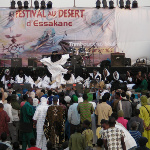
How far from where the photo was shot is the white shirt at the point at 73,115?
11.2 m

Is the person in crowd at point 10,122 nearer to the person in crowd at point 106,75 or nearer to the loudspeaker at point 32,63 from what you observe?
the person in crowd at point 106,75

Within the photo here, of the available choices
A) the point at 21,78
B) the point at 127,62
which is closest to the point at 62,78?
the point at 21,78

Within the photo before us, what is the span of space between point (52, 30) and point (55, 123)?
14.2 meters

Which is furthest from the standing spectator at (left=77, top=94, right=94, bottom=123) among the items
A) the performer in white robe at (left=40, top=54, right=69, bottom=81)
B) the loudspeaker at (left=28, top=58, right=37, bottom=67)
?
the loudspeaker at (left=28, top=58, right=37, bottom=67)

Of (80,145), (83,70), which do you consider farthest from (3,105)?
(83,70)

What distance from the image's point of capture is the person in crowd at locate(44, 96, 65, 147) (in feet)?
34.8

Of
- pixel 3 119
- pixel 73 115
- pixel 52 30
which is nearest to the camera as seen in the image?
pixel 3 119

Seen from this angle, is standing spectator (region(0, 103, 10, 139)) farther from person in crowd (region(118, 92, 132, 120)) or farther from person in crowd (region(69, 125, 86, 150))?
person in crowd (region(118, 92, 132, 120))

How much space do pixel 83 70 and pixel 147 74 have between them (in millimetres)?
2583

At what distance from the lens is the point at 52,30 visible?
80.3ft

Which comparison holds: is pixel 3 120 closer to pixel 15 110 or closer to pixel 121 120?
pixel 15 110

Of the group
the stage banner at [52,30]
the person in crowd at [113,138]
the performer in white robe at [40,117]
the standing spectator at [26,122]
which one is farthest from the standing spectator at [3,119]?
the stage banner at [52,30]

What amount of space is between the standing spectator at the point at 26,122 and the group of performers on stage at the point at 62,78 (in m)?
6.22

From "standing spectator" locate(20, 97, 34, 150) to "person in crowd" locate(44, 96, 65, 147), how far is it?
1.83 feet
